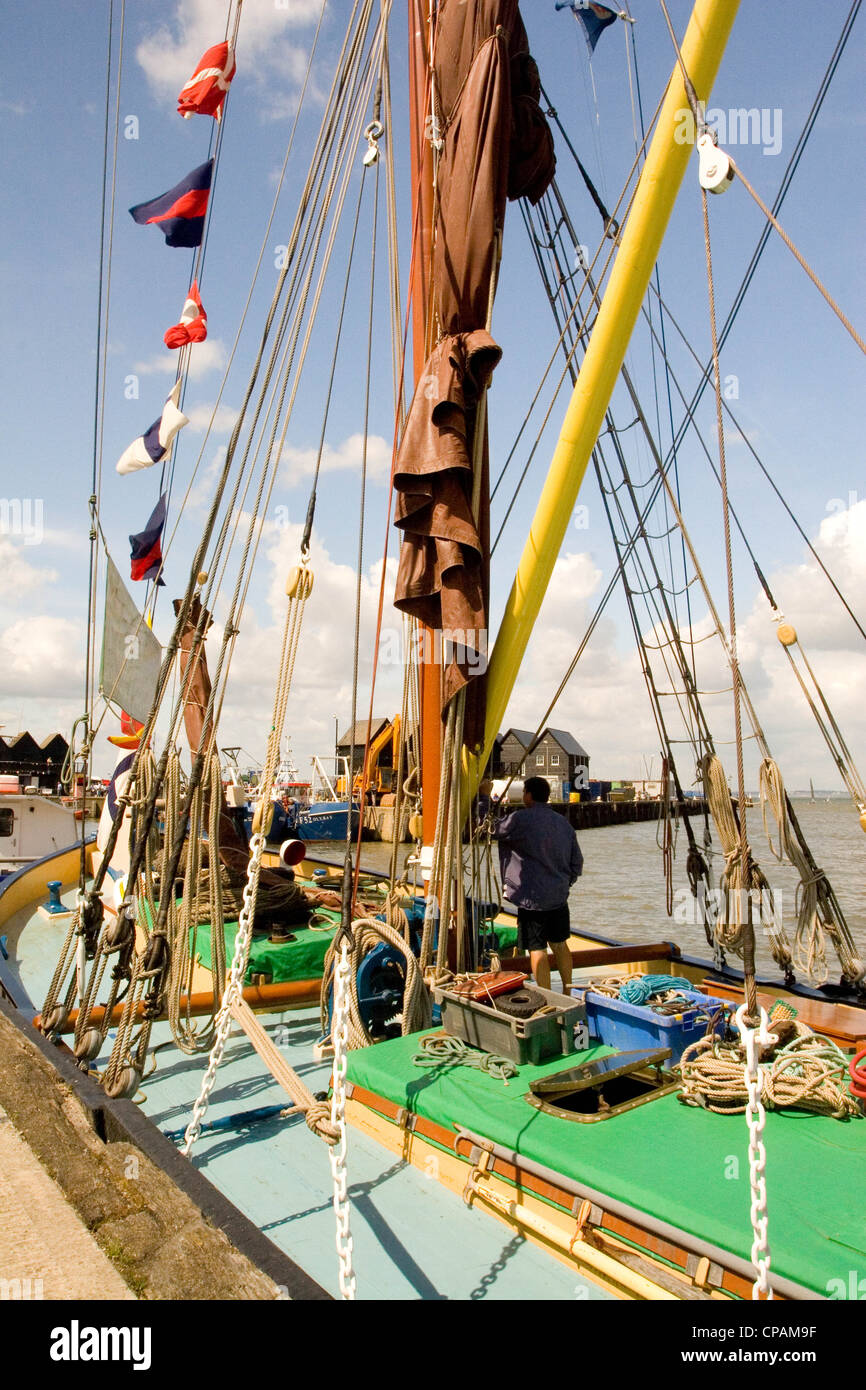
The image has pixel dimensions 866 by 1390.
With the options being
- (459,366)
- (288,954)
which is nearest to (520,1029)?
(288,954)

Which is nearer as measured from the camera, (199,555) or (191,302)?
(199,555)

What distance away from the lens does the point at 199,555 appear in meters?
5.94

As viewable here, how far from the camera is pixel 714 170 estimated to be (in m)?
3.89

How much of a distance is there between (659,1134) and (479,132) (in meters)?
6.57

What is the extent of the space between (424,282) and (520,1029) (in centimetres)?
533

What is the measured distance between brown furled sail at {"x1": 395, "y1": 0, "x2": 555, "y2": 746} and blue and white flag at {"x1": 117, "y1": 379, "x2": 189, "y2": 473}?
332cm

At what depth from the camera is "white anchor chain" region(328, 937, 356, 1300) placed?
272 centimetres

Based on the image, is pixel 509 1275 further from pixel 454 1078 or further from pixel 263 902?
pixel 263 902

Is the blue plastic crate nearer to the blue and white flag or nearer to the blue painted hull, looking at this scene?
the blue and white flag

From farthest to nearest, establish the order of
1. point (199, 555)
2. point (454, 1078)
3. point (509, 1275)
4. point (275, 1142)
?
point (199, 555) < point (275, 1142) < point (454, 1078) < point (509, 1275)

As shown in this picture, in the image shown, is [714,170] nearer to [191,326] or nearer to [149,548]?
[191,326]
